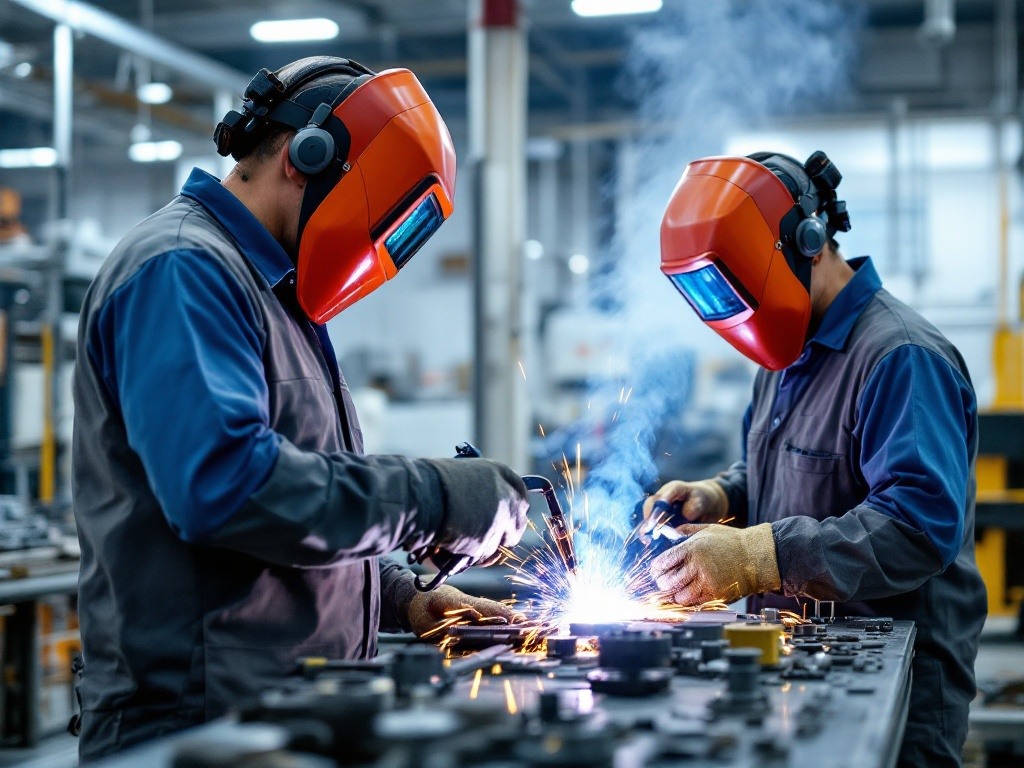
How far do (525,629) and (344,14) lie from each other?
8128 mm

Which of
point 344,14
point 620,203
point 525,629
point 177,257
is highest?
point 344,14

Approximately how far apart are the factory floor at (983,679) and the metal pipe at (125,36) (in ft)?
9.73

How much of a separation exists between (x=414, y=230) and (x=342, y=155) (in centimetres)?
18

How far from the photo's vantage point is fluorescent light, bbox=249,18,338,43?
350 inches

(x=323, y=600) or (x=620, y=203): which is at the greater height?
(x=620, y=203)

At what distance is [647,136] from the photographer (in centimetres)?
942

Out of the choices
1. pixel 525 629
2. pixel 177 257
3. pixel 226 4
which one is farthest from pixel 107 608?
pixel 226 4

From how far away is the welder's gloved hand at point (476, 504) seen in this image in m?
1.45

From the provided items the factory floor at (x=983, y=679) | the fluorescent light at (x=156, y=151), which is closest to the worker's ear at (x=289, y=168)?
the factory floor at (x=983, y=679)

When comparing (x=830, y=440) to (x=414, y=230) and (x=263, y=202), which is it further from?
(x=263, y=202)

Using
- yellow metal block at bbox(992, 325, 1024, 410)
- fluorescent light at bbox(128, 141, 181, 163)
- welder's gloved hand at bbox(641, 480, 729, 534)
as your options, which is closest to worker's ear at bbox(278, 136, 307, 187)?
welder's gloved hand at bbox(641, 480, 729, 534)

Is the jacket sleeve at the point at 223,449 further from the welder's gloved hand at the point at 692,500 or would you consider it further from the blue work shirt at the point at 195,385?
the welder's gloved hand at the point at 692,500

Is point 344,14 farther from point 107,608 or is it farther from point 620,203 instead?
point 107,608

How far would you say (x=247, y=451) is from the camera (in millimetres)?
1290
